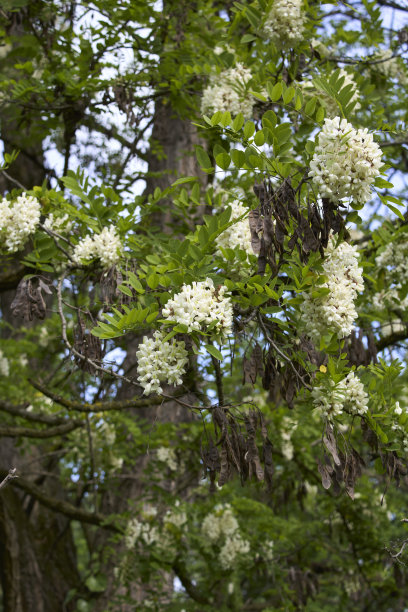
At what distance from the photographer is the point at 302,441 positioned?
544 centimetres

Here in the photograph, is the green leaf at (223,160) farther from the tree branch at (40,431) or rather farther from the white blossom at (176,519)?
the white blossom at (176,519)

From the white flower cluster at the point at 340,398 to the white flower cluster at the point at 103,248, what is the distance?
1223mm

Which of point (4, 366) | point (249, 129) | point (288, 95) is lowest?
point (249, 129)

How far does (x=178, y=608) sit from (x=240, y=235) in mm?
2959

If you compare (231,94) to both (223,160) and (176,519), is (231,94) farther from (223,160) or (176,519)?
(176,519)

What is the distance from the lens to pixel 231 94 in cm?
343

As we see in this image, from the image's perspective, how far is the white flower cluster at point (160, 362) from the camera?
2.24 m

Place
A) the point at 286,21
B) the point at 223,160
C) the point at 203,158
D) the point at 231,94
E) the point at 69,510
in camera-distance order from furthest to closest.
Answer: the point at 69,510
the point at 231,94
the point at 286,21
the point at 203,158
the point at 223,160

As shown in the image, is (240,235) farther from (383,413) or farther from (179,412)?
(179,412)

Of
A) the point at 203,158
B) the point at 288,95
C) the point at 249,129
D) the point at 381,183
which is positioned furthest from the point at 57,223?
the point at 381,183

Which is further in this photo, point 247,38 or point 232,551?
point 232,551

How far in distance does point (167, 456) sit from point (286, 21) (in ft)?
10.9

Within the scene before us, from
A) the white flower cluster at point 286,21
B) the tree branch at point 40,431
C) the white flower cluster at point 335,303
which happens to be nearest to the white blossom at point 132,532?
the tree branch at point 40,431

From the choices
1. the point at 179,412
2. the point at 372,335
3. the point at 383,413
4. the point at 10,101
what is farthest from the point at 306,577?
the point at 10,101
